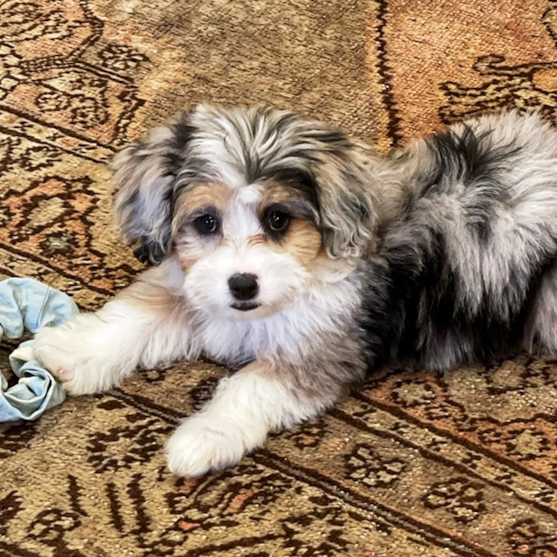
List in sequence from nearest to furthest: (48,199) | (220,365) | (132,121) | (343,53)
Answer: (220,365) < (48,199) < (132,121) < (343,53)

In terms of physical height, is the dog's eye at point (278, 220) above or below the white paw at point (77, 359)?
above

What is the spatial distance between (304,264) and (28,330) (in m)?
0.77

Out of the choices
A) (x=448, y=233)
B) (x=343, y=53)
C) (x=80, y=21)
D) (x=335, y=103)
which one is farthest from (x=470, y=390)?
(x=80, y=21)

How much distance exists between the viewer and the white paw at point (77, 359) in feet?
7.41

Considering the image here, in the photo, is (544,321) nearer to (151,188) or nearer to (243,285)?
(243,285)

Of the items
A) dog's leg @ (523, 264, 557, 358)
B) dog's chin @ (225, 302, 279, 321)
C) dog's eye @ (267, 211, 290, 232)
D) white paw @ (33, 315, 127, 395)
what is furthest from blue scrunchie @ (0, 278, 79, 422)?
dog's leg @ (523, 264, 557, 358)

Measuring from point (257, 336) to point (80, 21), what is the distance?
1813 millimetres

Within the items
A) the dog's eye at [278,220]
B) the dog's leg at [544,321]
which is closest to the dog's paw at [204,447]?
the dog's eye at [278,220]

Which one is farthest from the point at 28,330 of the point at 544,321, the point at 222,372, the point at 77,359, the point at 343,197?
the point at 544,321

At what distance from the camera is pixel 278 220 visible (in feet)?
6.73

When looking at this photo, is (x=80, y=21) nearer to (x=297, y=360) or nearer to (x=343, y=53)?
(x=343, y=53)

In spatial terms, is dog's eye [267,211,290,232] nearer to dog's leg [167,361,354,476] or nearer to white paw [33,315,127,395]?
dog's leg [167,361,354,476]

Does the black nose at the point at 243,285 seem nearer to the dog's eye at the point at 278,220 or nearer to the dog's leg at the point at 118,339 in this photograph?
the dog's eye at the point at 278,220

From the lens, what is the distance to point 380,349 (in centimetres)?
227
